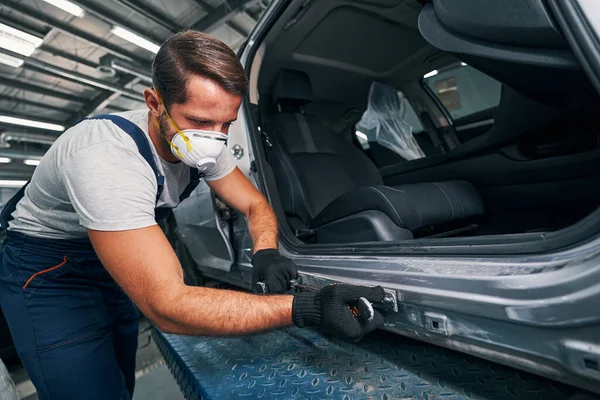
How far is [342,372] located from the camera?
1063mm

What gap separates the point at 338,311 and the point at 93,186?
32.0 inches

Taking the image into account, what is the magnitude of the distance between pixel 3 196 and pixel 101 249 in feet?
49.0

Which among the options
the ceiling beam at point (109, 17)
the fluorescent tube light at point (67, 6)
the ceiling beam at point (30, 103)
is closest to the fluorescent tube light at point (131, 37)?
the ceiling beam at point (109, 17)

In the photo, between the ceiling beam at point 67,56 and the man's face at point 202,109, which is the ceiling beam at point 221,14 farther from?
the man's face at point 202,109

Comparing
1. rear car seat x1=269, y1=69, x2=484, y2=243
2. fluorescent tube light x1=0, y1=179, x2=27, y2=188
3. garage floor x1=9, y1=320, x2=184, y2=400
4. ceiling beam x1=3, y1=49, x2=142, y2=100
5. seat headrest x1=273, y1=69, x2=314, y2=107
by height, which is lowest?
garage floor x1=9, y1=320, x2=184, y2=400

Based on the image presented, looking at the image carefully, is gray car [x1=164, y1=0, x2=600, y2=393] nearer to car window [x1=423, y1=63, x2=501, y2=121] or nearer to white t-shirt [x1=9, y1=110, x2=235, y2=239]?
car window [x1=423, y1=63, x2=501, y2=121]

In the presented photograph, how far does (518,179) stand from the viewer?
1914mm

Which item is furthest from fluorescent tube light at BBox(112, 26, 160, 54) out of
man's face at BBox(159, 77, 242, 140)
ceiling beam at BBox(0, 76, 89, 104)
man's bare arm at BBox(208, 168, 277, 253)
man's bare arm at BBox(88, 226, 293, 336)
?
man's bare arm at BBox(88, 226, 293, 336)

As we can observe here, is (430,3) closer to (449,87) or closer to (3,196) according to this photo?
(449,87)

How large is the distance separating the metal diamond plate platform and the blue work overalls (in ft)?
A: 1.04

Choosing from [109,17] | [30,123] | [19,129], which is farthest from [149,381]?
[19,129]

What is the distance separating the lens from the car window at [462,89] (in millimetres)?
2246

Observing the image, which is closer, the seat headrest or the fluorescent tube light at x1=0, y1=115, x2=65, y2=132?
the seat headrest

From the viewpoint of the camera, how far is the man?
95cm
